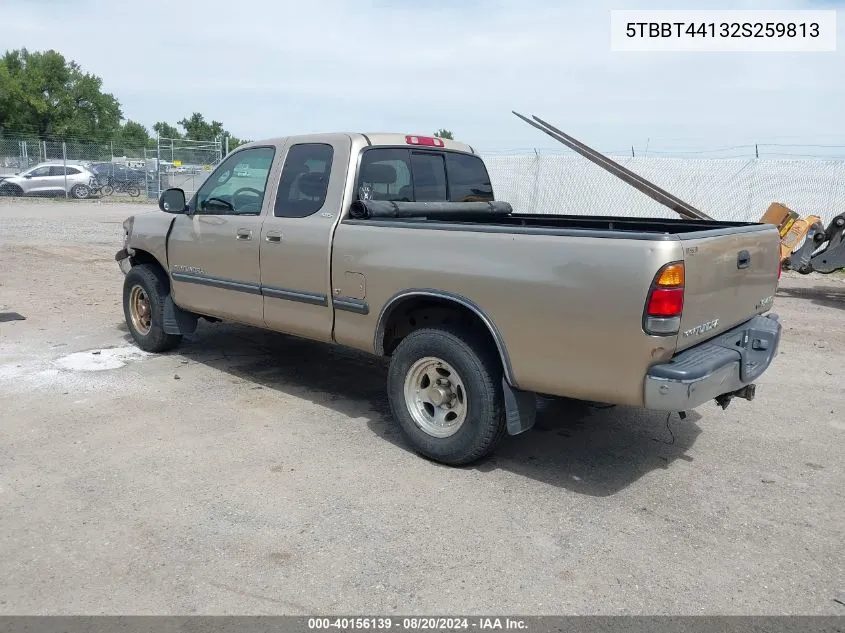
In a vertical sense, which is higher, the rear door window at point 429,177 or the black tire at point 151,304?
the rear door window at point 429,177

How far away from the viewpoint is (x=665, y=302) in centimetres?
342

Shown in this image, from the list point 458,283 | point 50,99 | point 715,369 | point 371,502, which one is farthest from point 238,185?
point 50,99

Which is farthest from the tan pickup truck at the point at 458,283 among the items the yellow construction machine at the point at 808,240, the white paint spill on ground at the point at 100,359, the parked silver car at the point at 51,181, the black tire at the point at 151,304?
the parked silver car at the point at 51,181

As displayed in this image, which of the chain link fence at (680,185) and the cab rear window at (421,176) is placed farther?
the chain link fence at (680,185)

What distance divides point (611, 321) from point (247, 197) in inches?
127

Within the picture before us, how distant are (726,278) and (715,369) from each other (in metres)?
0.54

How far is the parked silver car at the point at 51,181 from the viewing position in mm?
30438

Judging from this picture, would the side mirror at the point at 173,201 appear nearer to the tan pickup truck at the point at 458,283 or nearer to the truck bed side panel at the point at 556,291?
the tan pickup truck at the point at 458,283

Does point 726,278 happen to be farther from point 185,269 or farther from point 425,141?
point 185,269

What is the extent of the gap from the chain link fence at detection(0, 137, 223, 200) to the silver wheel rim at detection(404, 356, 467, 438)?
2600 centimetres

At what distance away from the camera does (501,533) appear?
360 centimetres

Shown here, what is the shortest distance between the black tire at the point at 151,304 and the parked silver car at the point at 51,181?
91.4 feet

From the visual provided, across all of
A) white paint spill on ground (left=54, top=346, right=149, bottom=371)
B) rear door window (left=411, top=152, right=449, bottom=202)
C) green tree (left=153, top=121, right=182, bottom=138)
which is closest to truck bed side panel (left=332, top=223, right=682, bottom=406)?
rear door window (left=411, top=152, right=449, bottom=202)

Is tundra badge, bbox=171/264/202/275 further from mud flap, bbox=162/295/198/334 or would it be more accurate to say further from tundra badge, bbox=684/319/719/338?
tundra badge, bbox=684/319/719/338
